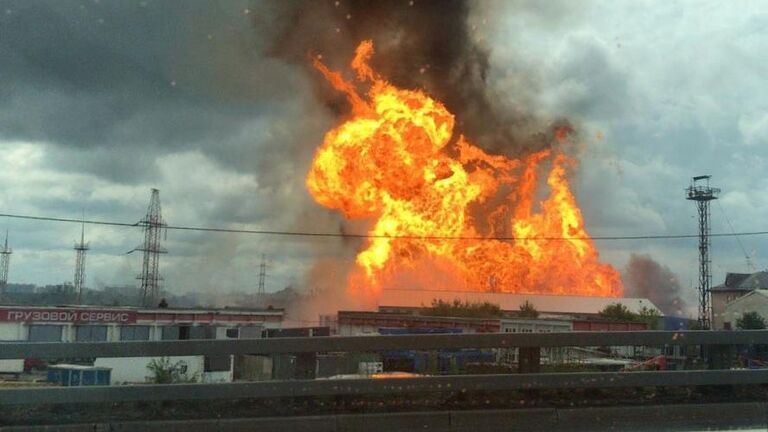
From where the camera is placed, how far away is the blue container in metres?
8.64

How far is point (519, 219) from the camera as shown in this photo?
53.8 m

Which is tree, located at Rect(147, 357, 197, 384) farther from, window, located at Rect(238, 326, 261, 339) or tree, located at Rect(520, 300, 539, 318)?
tree, located at Rect(520, 300, 539, 318)

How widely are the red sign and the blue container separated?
33423 mm

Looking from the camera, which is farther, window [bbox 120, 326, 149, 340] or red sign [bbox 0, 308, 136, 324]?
window [bbox 120, 326, 149, 340]

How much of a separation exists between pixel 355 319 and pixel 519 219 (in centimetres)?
1745

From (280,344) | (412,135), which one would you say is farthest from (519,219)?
(280,344)

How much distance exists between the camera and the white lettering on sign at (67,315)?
3862 centimetres

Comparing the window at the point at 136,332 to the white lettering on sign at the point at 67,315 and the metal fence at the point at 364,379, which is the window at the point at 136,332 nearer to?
the white lettering on sign at the point at 67,315

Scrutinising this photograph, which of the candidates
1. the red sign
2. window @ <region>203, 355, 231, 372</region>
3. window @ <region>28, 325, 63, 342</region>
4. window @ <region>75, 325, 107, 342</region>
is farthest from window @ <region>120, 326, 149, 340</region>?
window @ <region>203, 355, 231, 372</region>

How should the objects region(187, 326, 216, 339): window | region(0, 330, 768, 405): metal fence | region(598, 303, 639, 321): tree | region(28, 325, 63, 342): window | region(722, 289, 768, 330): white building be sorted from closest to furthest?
region(0, 330, 768, 405): metal fence < region(28, 325, 63, 342): window < region(187, 326, 216, 339): window < region(598, 303, 639, 321): tree < region(722, 289, 768, 330): white building

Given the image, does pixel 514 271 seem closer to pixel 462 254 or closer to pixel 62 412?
pixel 462 254

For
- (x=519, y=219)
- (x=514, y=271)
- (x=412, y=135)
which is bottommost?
(x=514, y=271)

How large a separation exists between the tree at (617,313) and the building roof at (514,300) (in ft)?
5.21

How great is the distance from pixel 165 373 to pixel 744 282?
84.5 meters
